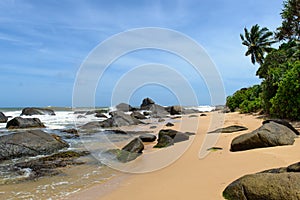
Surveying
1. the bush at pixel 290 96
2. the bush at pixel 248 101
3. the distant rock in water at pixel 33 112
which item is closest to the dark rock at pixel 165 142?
the bush at pixel 290 96

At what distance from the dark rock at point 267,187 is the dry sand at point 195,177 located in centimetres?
43

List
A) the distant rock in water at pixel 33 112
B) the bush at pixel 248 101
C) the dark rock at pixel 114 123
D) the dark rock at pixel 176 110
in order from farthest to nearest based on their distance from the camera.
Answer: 1. the dark rock at pixel 176 110
2. the distant rock in water at pixel 33 112
3. the bush at pixel 248 101
4. the dark rock at pixel 114 123

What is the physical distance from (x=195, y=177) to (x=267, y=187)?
6.33ft

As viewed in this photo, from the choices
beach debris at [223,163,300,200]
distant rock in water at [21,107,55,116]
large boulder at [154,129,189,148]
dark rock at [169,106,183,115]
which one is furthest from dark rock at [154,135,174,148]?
Result: dark rock at [169,106,183,115]

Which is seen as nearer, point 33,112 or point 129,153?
point 129,153

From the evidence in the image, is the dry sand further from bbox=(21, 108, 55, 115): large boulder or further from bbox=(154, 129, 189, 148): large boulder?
bbox=(21, 108, 55, 115): large boulder

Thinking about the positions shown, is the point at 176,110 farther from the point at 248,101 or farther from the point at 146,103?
the point at 248,101

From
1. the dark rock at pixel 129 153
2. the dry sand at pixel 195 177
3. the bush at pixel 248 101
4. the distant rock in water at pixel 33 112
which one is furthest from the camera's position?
the distant rock in water at pixel 33 112

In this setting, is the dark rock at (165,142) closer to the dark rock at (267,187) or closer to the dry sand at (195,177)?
the dry sand at (195,177)

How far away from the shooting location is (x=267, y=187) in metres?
3.51

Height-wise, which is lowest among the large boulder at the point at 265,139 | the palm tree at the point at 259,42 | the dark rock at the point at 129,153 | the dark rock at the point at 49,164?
the dark rock at the point at 49,164

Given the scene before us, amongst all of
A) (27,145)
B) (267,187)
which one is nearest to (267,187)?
(267,187)

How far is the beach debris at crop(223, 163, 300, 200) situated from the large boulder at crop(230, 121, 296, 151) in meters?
3.03

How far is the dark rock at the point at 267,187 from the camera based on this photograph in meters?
3.36
